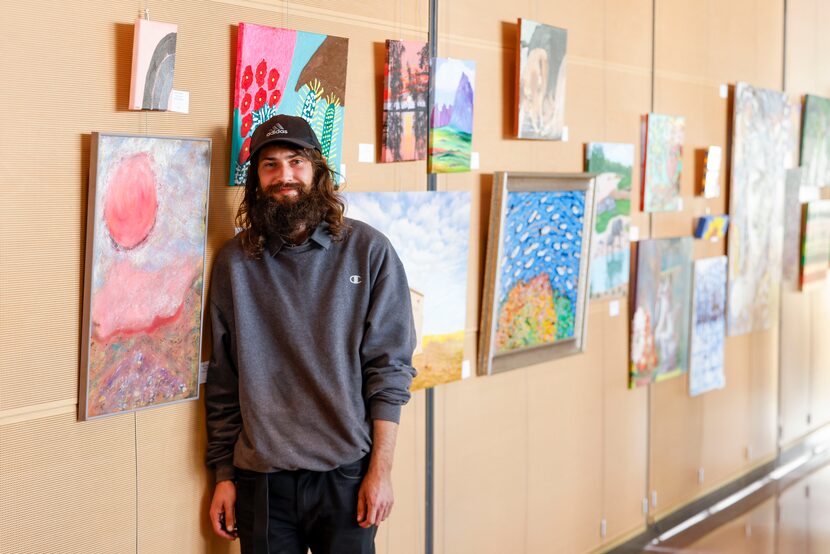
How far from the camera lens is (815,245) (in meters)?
7.69

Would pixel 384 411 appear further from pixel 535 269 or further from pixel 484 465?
pixel 535 269

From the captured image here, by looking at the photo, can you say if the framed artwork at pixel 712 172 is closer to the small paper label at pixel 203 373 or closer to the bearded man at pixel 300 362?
the bearded man at pixel 300 362

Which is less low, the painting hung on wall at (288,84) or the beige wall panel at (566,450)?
the painting hung on wall at (288,84)

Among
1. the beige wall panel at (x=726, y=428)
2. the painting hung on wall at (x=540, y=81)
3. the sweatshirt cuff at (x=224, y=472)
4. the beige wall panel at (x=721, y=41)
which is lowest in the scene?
the beige wall panel at (x=726, y=428)

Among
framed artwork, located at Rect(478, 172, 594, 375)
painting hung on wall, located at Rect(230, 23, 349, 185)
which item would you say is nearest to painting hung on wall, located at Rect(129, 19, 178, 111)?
painting hung on wall, located at Rect(230, 23, 349, 185)

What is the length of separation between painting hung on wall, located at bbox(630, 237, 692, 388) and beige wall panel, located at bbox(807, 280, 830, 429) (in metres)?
2.39

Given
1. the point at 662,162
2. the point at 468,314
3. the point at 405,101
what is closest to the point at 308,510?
the point at 468,314

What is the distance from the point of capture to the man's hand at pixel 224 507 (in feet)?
10.6

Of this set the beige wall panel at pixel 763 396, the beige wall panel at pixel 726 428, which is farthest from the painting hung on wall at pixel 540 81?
the beige wall panel at pixel 763 396

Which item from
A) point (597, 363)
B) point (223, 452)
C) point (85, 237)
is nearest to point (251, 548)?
point (223, 452)

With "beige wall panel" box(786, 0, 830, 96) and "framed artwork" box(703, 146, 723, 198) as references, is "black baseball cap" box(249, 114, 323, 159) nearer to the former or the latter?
"framed artwork" box(703, 146, 723, 198)

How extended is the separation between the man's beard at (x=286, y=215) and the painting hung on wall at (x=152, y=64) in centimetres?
44

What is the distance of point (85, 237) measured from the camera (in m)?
2.88

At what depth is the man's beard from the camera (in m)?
3.08
